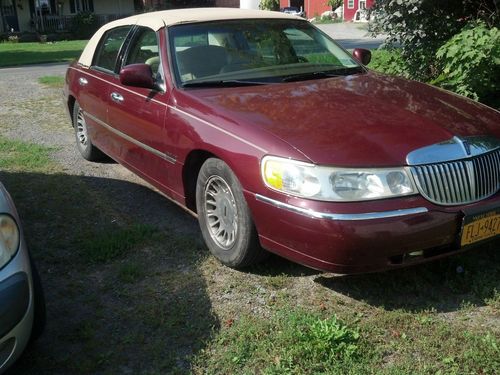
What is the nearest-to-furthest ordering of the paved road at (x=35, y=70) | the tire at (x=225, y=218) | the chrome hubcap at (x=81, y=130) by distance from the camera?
the tire at (x=225, y=218) < the chrome hubcap at (x=81, y=130) < the paved road at (x=35, y=70)

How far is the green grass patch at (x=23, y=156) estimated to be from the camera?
610cm

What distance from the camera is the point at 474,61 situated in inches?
209

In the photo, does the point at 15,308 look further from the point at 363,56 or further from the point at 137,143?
the point at 363,56

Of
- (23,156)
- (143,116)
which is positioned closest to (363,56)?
(143,116)

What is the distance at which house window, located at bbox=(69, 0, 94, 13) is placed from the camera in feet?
125

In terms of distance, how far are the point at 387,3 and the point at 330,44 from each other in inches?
81.5

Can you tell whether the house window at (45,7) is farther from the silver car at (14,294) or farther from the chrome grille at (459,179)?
the chrome grille at (459,179)

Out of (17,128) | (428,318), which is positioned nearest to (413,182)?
(428,318)

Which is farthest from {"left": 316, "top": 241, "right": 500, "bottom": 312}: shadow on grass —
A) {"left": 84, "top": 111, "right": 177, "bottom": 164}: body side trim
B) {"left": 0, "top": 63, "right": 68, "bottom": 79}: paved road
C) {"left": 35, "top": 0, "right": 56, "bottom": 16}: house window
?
{"left": 35, "top": 0, "right": 56, "bottom": 16}: house window

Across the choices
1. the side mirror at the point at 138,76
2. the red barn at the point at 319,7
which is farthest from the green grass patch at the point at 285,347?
the red barn at the point at 319,7

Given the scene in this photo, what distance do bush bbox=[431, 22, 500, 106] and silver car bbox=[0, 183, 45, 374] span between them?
4.39 meters

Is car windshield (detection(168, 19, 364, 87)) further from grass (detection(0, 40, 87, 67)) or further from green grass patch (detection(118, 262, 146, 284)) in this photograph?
grass (detection(0, 40, 87, 67))

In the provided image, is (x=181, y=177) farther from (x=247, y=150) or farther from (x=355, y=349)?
(x=355, y=349)

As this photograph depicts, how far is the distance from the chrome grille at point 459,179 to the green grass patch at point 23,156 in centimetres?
438
